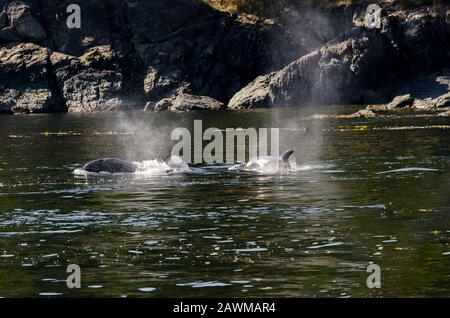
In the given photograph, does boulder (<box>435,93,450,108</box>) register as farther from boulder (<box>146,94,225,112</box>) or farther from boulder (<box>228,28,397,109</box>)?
boulder (<box>146,94,225,112</box>)

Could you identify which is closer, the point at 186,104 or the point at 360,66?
the point at 360,66

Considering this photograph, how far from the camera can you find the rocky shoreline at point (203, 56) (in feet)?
465

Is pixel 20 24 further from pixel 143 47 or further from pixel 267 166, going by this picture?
pixel 267 166

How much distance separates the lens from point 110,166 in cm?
5319

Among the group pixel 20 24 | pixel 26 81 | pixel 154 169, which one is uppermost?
pixel 20 24

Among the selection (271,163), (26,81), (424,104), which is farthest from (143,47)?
(271,163)

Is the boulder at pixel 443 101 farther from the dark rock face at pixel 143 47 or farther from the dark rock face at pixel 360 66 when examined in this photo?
the dark rock face at pixel 143 47

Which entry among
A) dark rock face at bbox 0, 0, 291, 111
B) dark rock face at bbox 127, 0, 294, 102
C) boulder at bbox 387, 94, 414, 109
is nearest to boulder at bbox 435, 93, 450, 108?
boulder at bbox 387, 94, 414, 109

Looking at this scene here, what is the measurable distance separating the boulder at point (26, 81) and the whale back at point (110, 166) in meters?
105

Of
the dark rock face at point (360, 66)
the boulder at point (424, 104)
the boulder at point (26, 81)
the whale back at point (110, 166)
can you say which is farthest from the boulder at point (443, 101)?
the whale back at point (110, 166)

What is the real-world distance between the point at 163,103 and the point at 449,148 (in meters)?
90.3

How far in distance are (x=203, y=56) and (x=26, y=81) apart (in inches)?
1086
